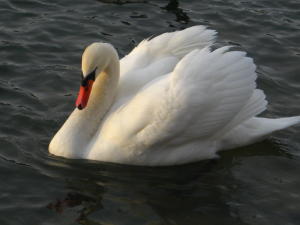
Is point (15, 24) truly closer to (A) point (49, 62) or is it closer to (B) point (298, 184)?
(A) point (49, 62)

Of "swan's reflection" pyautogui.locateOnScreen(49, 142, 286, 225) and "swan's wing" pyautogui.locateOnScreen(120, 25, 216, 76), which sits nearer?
"swan's reflection" pyautogui.locateOnScreen(49, 142, 286, 225)

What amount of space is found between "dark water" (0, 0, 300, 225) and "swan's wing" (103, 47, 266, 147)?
628 mm

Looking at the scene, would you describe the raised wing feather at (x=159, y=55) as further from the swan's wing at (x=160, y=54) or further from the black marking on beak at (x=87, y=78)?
the black marking on beak at (x=87, y=78)

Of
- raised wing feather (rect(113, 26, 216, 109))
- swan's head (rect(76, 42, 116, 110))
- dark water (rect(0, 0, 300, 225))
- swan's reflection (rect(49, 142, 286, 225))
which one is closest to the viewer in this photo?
swan's reflection (rect(49, 142, 286, 225))

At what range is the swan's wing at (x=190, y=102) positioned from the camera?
9.57 meters

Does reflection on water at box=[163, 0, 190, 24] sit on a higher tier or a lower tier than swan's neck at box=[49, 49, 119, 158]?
higher

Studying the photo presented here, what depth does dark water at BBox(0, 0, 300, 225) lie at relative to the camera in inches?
367

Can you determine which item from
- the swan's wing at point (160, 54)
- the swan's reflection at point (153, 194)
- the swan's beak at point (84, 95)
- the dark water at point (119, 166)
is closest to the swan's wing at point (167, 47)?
the swan's wing at point (160, 54)

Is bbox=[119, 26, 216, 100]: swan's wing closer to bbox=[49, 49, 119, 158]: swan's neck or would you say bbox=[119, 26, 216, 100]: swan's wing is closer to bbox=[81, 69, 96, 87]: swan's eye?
bbox=[49, 49, 119, 158]: swan's neck

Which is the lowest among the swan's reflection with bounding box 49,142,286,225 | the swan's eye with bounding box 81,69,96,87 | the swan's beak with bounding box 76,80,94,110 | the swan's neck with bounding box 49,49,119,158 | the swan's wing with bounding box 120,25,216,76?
the swan's reflection with bounding box 49,142,286,225

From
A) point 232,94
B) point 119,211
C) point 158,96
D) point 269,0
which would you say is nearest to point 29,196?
point 119,211

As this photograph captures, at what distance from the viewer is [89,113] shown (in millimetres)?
10453

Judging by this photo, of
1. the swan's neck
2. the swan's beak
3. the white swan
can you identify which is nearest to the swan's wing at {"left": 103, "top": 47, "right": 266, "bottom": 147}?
the white swan

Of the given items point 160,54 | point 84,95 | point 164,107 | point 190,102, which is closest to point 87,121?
point 84,95
